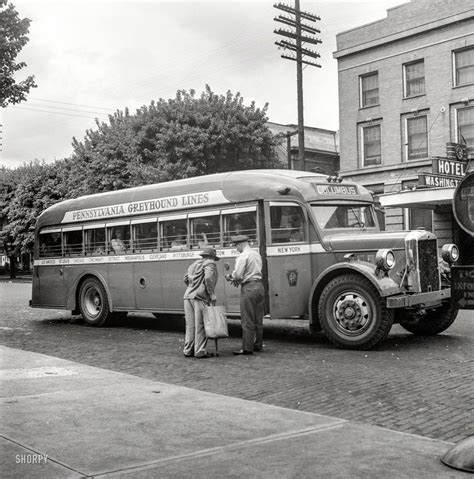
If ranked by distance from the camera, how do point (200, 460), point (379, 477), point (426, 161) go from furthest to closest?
point (426, 161) → point (200, 460) → point (379, 477)

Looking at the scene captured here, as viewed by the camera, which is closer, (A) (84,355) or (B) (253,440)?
(B) (253,440)

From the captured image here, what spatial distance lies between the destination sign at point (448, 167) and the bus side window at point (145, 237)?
42.1 ft

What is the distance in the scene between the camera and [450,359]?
8945 mm

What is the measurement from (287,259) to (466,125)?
1890 cm

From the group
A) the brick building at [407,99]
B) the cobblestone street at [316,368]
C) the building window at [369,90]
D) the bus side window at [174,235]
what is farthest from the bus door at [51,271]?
the building window at [369,90]

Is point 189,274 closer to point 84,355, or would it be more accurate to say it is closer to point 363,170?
point 84,355

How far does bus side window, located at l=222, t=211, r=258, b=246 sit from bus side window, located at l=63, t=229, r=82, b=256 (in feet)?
14.8

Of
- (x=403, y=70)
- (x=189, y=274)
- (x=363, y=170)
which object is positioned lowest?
(x=189, y=274)

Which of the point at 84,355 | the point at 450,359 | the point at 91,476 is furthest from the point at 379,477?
the point at 84,355

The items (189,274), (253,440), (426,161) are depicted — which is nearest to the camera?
(253,440)

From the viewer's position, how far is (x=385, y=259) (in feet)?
31.3

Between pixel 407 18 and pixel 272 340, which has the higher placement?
pixel 407 18

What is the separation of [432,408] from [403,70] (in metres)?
25.1

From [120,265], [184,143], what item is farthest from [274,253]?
[184,143]
